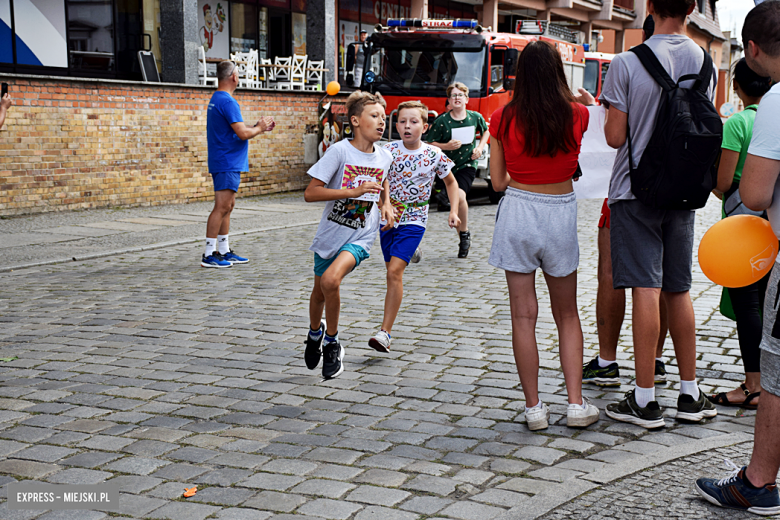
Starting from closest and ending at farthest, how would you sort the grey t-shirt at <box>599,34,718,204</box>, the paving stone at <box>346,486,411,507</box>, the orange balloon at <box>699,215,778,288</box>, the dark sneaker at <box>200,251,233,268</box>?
1. the paving stone at <box>346,486,411,507</box>
2. the orange balloon at <box>699,215,778,288</box>
3. the grey t-shirt at <box>599,34,718,204</box>
4. the dark sneaker at <box>200,251,233,268</box>

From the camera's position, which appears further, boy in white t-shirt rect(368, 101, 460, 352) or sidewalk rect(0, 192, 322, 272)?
sidewalk rect(0, 192, 322, 272)

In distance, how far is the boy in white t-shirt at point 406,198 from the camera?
5.90 m

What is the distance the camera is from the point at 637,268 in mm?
4250

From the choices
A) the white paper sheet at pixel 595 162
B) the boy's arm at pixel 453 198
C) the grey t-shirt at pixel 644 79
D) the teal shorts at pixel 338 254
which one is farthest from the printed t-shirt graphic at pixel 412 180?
the grey t-shirt at pixel 644 79

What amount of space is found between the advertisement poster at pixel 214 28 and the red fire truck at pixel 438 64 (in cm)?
638

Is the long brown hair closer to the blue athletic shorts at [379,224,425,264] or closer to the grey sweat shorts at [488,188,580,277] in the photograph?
the grey sweat shorts at [488,188,580,277]

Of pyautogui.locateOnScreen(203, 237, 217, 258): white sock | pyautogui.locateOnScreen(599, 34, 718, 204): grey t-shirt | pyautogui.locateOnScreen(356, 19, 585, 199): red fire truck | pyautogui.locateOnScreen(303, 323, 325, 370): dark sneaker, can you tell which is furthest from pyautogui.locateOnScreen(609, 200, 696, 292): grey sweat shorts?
pyautogui.locateOnScreen(356, 19, 585, 199): red fire truck

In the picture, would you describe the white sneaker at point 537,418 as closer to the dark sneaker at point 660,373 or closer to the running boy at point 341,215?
the dark sneaker at point 660,373

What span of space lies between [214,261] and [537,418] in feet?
18.9

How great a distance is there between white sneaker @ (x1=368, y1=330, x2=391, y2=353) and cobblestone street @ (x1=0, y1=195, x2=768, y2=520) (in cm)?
7

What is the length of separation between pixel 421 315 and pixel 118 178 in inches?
338

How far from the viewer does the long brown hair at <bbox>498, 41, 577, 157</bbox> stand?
→ 160 inches

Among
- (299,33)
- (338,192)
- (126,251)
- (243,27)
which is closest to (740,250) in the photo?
(338,192)

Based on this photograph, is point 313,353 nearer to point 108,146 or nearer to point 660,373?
point 660,373
